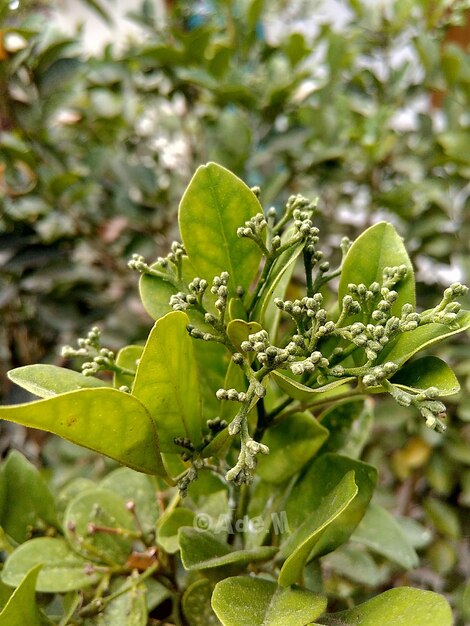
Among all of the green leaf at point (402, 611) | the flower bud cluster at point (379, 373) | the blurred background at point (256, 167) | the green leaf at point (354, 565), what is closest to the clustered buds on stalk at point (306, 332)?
the flower bud cluster at point (379, 373)

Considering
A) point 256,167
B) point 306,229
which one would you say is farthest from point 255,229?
point 256,167

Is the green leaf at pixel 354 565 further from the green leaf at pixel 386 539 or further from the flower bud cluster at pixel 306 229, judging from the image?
the flower bud cluster at pixel 306 229

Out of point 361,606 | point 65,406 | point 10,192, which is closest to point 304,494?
point 361,606

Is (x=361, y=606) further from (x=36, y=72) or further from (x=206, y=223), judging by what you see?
(x=36, y=72)

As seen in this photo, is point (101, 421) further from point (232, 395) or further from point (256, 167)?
point (256, 167)

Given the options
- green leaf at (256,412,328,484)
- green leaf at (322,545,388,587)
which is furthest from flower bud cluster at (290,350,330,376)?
green leaf at (322,545,388,587)

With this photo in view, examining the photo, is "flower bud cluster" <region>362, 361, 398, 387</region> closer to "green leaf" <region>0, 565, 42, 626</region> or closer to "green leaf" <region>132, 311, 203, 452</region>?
"green leaf" <region>132, 311, 203, 452</region>
